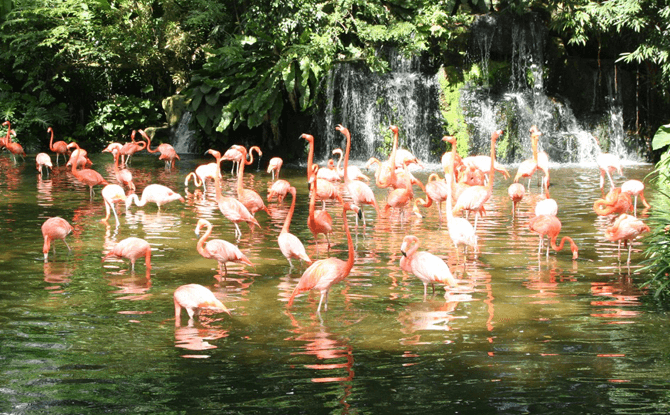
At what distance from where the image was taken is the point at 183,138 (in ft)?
66.6

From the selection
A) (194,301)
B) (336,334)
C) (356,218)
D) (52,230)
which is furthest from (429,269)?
(52,230)

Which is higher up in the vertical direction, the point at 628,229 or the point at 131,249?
the point at 628,229

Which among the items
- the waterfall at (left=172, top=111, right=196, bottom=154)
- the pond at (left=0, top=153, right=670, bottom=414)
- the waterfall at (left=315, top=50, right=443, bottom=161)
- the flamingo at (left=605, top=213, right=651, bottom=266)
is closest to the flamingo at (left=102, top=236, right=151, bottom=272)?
the pond at (left=0, top=153, right=670, bottom=414)

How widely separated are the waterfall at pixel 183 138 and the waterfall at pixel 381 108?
13.2ft

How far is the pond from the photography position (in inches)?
161

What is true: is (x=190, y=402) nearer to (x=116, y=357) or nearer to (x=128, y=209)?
(x=116, y=357)

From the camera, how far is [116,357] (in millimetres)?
4680

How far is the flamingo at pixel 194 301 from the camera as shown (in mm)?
5289

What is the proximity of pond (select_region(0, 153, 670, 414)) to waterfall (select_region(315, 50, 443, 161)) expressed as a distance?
9226 millimetres

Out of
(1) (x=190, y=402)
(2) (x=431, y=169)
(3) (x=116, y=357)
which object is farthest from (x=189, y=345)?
(2) (x=431, y=169)

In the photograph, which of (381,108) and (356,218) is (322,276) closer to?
(356,218)

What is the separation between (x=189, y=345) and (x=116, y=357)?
1.51 feet

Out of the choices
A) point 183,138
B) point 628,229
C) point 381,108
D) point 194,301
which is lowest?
point 194,301

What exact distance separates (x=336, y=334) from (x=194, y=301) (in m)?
0.99
